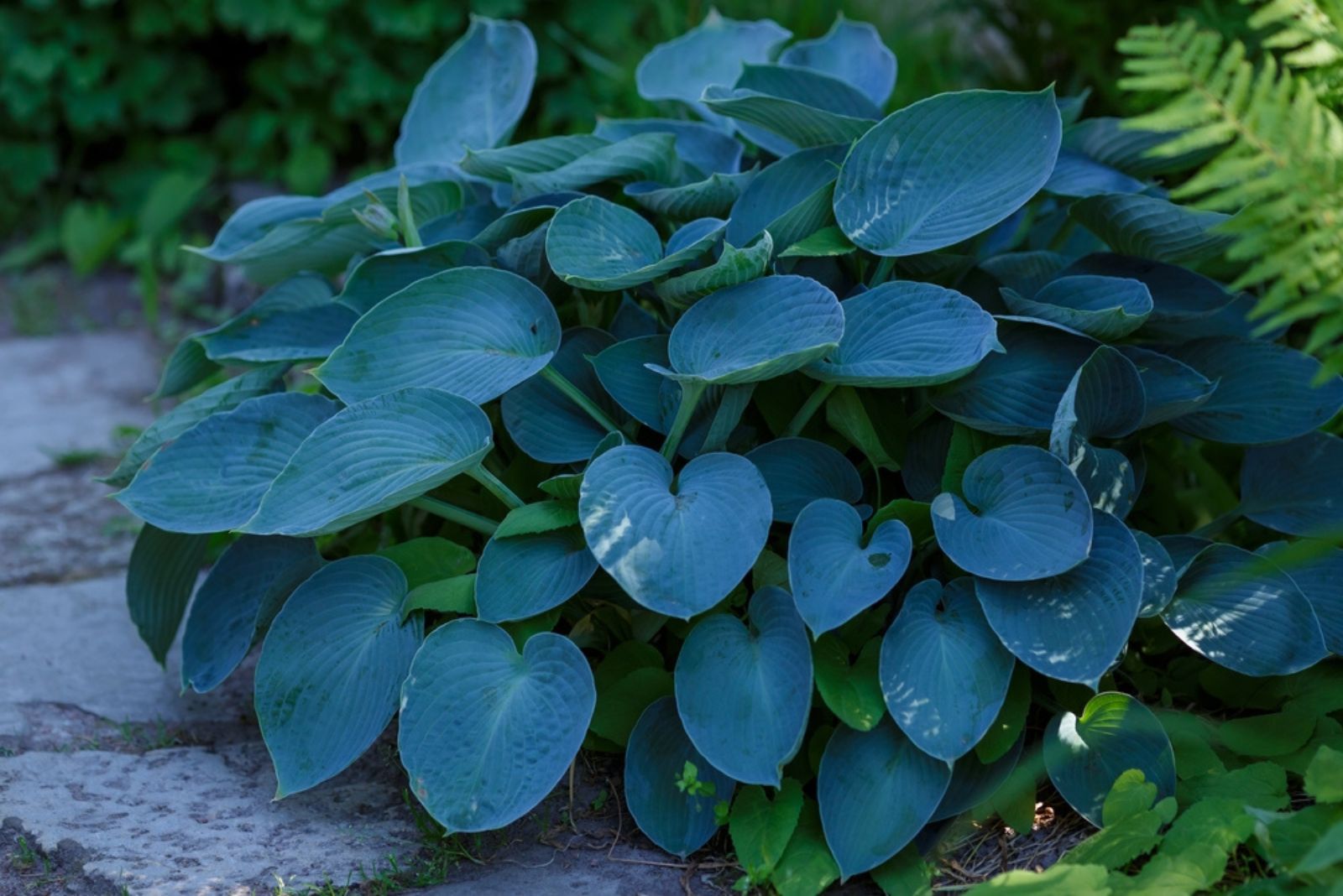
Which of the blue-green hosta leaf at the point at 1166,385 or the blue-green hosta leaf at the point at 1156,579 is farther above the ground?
the blue-green hosta leaf at the point at 1166,385

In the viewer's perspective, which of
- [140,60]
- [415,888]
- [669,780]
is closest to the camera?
[415,888]

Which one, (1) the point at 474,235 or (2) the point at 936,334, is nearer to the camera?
(2) the point at 936,334

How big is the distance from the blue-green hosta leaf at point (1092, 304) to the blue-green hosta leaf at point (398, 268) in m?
0.79

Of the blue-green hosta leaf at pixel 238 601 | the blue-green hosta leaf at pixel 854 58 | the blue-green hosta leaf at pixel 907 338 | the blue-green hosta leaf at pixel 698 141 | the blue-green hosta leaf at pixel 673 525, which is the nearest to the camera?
the blue-green hosta leaf at pixel 673 525

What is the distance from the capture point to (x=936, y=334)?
1.70 metres

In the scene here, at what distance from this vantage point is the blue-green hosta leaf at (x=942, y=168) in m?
1.80

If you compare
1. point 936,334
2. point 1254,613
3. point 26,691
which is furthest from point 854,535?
point 26,691

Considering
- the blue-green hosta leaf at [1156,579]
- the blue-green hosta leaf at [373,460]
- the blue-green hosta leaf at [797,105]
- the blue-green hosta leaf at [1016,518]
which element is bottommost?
the blue-green hosta leaf at [1156,579]

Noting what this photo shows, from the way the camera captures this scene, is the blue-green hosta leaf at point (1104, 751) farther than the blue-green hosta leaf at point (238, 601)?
No

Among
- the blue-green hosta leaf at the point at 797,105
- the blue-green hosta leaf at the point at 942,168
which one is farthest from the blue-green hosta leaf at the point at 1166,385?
the blue-green hosta leaf at the point at 797,105

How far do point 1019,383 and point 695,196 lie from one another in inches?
21.8

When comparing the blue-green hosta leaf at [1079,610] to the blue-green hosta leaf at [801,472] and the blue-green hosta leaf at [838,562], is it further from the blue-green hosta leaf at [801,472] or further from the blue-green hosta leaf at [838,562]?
the blue-green hosta leaf at [801,472]

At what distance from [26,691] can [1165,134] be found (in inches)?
78.9

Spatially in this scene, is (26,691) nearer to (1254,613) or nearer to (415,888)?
(415,888)
